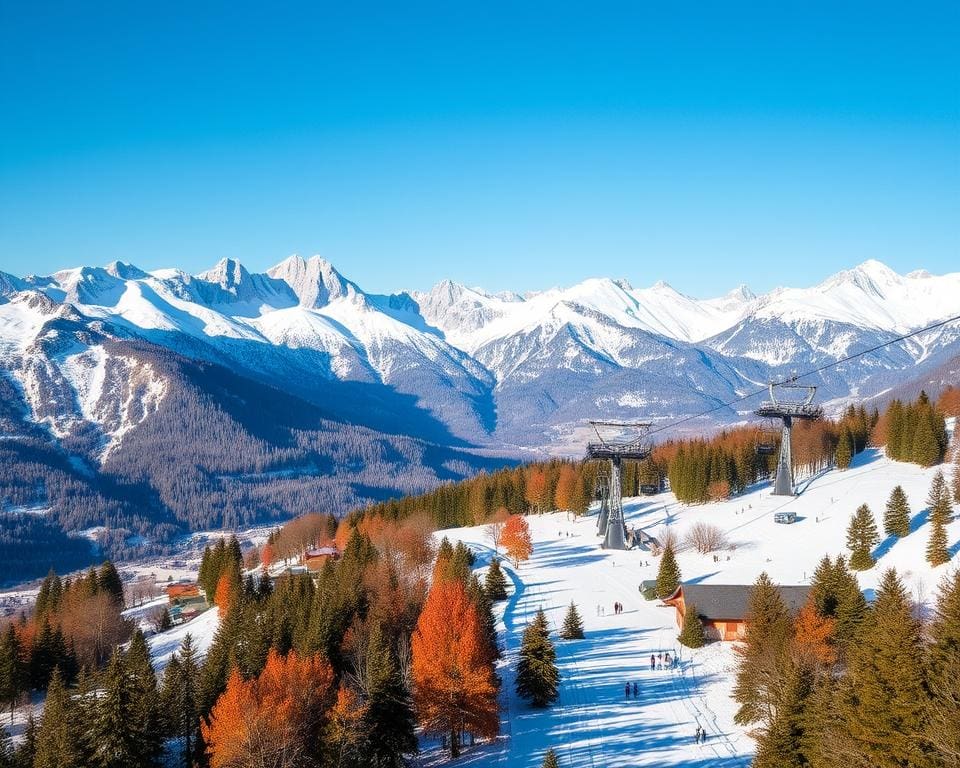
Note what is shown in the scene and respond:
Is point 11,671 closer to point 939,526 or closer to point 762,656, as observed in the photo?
point 762,656

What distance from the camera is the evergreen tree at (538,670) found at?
154 feet

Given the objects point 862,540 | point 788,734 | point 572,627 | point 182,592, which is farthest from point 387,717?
point 182,592

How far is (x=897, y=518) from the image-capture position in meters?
71.3

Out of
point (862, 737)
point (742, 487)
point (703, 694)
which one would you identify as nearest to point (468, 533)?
A: point (742, 487)

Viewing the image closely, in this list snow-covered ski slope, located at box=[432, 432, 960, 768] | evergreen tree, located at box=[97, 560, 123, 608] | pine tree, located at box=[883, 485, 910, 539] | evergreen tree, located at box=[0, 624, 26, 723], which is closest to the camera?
snow-covered ski slope, located at box=[432, 432, 960, 768]

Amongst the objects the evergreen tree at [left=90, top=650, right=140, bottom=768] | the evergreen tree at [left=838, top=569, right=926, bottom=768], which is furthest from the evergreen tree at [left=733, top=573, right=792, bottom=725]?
the evergreen tree at [left=90, top=650, right=140, bottom=768]

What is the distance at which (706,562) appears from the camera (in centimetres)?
7962

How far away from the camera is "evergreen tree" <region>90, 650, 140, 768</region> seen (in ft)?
125

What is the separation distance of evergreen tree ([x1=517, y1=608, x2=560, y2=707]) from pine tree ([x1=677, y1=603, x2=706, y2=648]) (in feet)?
44.2

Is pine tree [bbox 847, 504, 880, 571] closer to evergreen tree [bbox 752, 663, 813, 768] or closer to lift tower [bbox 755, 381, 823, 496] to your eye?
lift tower [bbox 755, 381, 823, 496]

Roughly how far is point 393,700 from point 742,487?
8398cm

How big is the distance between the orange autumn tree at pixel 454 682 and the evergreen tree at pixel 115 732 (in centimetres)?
1557

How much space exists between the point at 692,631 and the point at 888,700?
28083mm

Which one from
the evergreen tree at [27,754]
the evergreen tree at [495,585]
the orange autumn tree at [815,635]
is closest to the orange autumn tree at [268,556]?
the evergreen tree at [495,585]
